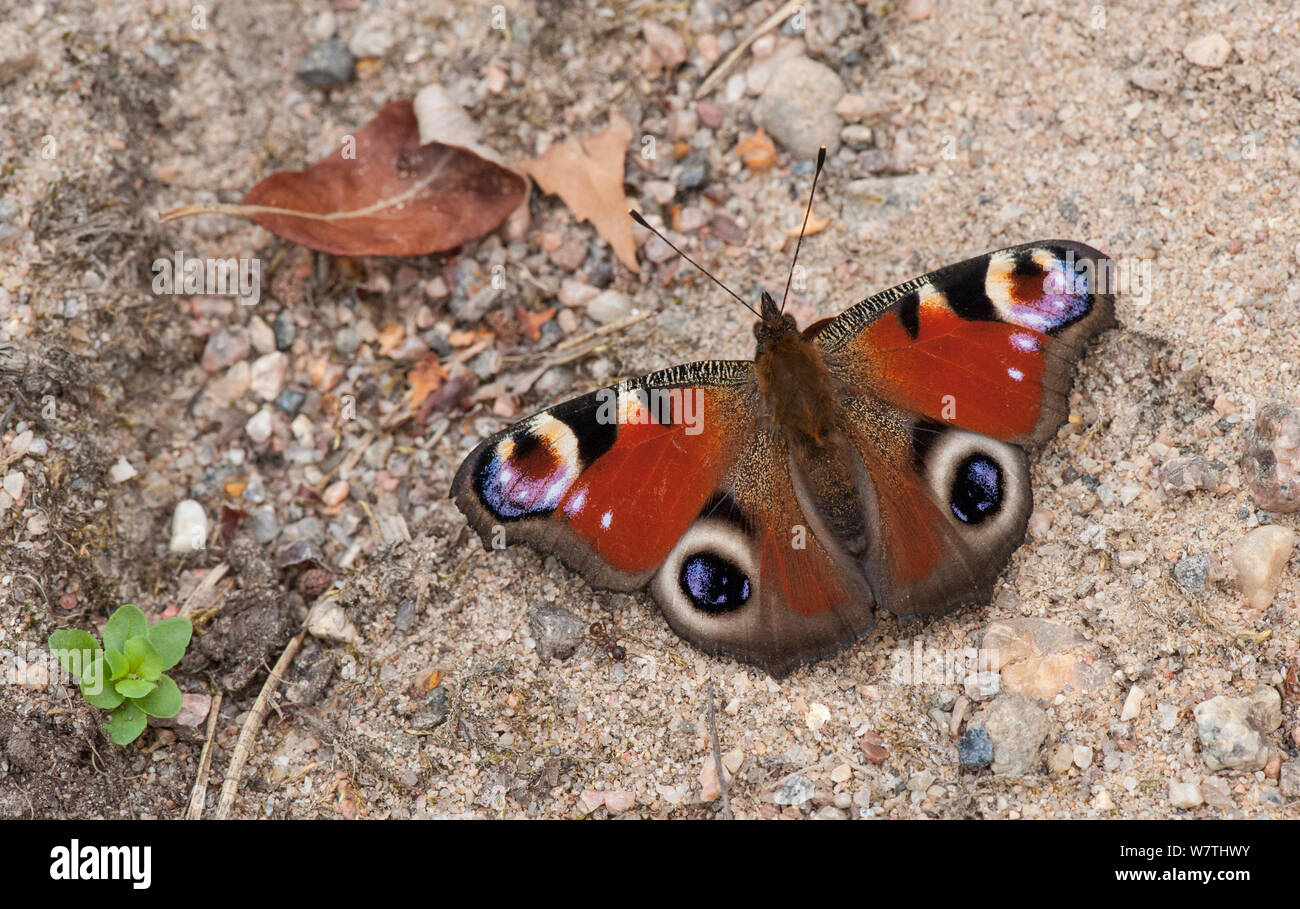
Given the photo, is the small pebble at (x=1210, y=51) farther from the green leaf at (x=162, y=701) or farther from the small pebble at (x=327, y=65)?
the green leaf at (x=162, y=701)

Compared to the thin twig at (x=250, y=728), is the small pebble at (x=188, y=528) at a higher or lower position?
higher

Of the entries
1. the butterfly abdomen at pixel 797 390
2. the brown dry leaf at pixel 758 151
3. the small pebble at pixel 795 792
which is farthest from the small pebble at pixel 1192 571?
the brown dry leaf at pixel 758 151

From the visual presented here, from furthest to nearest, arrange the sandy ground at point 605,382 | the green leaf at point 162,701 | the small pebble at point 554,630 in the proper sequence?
1. the small pebble at point 554,630
2. the green leaf at point 162,701
3. the sandy ground at point 605,382

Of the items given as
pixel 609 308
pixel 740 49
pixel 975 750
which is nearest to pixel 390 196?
pixel 609 308

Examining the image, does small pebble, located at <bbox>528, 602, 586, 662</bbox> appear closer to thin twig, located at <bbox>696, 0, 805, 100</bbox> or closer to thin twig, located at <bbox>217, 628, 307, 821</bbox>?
thin twig, located at <bbox>217, 628, 307, 821</bbox>

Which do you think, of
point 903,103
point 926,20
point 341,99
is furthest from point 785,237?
point 341,99

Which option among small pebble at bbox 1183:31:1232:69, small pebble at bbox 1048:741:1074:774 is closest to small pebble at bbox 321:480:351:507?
small pebble at bbox 1048:741:1074:774

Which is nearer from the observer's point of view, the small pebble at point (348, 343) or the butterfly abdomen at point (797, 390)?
the butterfly abdomen at point (797, 390)

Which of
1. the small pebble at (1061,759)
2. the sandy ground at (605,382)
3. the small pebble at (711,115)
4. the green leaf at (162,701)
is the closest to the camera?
the small pebble at (1061,759)
